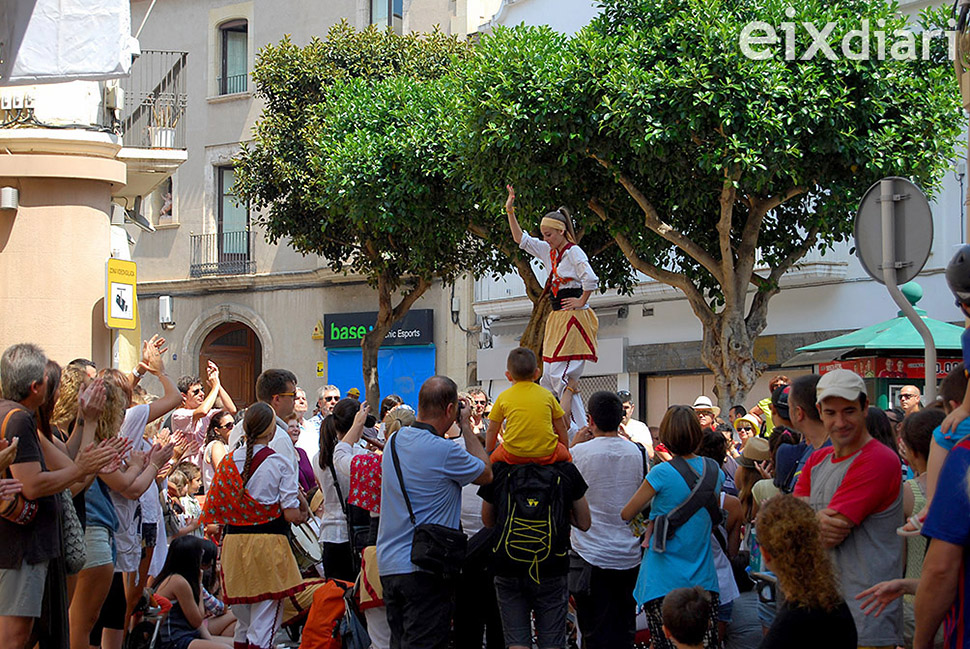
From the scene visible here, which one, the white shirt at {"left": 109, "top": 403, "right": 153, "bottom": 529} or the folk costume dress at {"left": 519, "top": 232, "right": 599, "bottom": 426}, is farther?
the folk costume dress at {"left": 519, "top": 232, "right": 599, "bottom": 426}

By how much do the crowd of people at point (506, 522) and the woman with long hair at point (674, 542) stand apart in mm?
13

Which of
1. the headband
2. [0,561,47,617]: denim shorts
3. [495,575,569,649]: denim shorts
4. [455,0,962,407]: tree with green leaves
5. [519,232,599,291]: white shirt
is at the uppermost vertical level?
[455,0,962,407]: tree with green leaves

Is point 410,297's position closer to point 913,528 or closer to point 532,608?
point 532,608

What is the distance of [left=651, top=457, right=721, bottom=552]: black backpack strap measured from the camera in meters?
6.83

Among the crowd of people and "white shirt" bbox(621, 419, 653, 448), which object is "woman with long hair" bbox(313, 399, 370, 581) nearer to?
the crowd of people

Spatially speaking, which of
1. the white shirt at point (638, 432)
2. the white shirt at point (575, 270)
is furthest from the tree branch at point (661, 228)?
the white shirt at point (575, 270)

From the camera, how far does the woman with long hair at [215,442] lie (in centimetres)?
1047

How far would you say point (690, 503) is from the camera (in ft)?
22.5

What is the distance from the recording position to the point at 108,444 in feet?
21.1

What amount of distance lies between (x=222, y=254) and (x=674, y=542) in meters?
28.9

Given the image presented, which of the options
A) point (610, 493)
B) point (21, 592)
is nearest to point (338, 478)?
point (610, 493)

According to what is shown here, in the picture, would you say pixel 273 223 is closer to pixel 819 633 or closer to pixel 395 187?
pixel 395 187

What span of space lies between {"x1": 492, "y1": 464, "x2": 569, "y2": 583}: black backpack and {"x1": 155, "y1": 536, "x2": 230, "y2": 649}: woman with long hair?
2.47 meters

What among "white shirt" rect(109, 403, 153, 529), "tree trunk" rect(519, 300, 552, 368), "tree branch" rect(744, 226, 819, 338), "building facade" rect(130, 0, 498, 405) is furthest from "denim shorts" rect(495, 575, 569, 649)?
"building facade" rect(130, 0, 498, 405)
